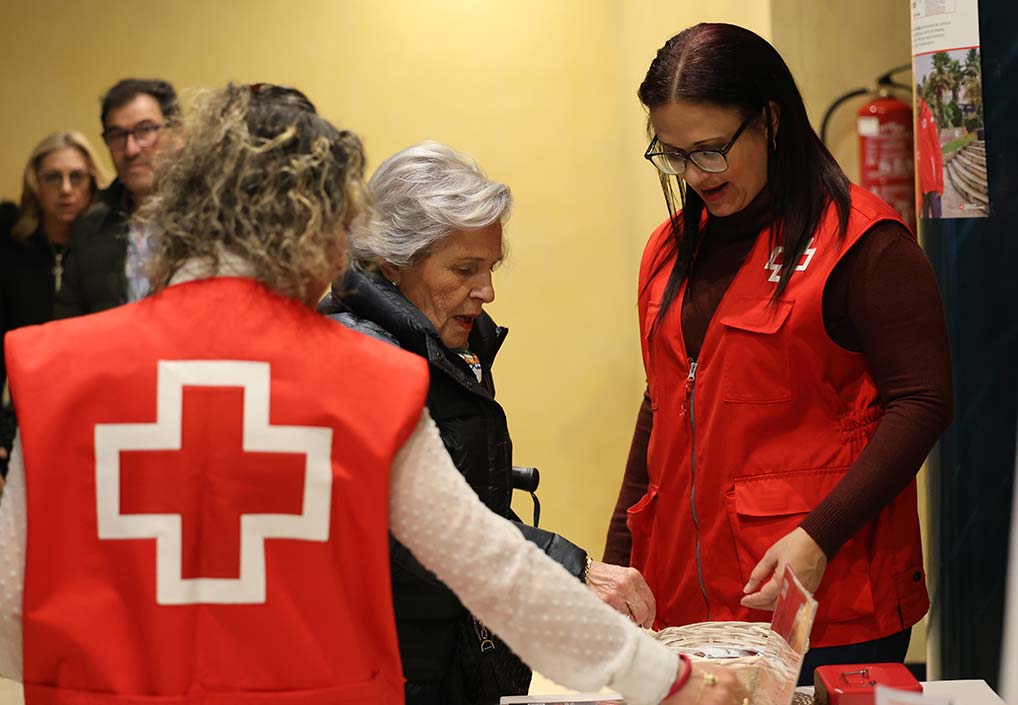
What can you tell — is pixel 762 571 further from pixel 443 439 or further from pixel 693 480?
pixel 443 439

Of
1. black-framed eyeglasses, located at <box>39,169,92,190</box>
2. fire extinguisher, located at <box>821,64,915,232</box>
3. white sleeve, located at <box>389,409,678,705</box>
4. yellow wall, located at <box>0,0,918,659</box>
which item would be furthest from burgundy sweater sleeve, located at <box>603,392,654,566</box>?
black-framed eyeglasses, located at <box>39,169,92,190</box>

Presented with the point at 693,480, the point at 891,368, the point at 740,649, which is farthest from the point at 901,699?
the point at 693,480

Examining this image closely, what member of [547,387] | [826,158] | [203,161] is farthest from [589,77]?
[203,161]

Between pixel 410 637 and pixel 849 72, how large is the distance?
2.60 meters

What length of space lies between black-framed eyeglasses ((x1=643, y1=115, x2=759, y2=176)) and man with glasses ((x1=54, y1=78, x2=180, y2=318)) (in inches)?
95.0

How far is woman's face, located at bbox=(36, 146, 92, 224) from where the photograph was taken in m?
4.64

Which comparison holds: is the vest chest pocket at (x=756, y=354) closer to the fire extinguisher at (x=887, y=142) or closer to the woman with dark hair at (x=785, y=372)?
the woman with dark hair at (x=785, y=372)

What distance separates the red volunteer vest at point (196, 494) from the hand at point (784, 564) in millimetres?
879

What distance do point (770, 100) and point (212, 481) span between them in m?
1.32

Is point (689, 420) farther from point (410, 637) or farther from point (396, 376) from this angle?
point (396, 376)

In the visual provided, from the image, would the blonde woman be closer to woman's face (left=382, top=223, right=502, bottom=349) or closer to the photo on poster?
woman's face (left=382, top=223, right=502, bottom=349)

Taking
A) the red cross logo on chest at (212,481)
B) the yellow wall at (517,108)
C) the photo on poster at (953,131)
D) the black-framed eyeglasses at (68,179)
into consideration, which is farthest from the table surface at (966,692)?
the black-framed eyeglasses at (68,179)

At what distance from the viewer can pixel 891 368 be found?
2.14 m

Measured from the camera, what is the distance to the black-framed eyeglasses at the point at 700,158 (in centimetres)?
226
